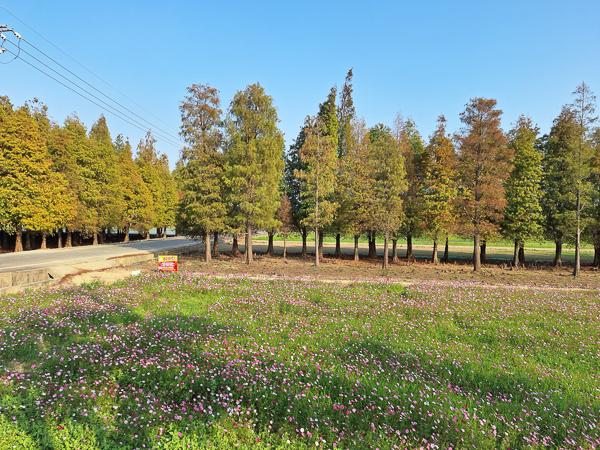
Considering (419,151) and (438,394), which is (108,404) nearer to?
(438,394)

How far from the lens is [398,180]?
71.1ft

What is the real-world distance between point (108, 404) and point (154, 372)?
96 cm

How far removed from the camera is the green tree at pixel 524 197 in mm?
23703

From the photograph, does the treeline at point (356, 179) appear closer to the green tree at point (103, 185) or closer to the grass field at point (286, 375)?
the green tree at point (103, 185)

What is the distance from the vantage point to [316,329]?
7926 millimetres

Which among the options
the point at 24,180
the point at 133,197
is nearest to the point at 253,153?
the point at 24,180

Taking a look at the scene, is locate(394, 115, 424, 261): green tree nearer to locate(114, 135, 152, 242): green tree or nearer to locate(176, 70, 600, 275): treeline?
locate(176, 70, 600, 275): treeline

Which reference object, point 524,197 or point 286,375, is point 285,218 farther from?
point 286,375

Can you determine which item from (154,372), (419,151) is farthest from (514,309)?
(419,151)

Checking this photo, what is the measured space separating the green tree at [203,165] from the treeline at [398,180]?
76 millimetres

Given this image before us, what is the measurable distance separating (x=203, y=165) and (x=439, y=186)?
1911 cm

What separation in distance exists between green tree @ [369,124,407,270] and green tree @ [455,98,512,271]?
15.2 ft

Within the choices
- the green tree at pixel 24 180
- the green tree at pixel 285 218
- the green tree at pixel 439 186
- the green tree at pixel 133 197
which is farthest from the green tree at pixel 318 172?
the green tree at pixel 133 197

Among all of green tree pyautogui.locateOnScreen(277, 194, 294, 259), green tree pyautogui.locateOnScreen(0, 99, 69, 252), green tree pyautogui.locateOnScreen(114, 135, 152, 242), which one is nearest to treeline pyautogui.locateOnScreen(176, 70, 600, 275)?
green tree pyautogui.locateOnScreen(277, 194, 294, 259)
